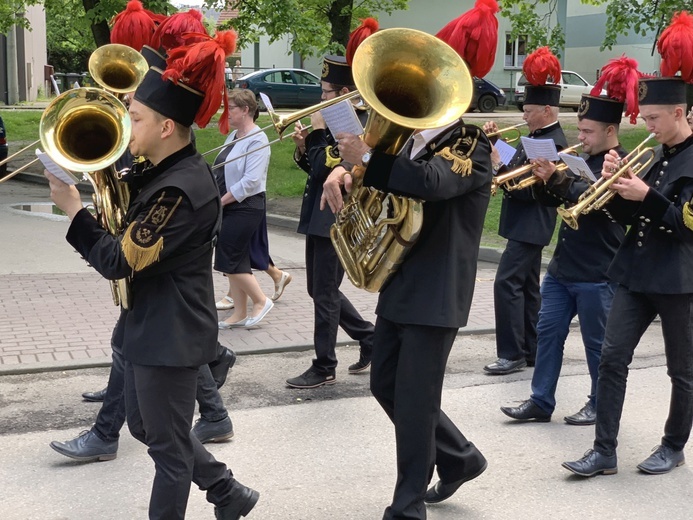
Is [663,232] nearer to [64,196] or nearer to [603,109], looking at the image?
[603,109]

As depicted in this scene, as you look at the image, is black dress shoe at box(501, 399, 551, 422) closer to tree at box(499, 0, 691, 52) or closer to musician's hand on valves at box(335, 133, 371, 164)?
musician's hand on valves at box(335, 133, 371, 164)

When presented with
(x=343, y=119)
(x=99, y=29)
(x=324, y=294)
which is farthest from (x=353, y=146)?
(x=99, y=29)

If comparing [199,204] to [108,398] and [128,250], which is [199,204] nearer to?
[128,250]

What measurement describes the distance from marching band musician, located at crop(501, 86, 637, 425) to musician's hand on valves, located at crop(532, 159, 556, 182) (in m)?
0.04

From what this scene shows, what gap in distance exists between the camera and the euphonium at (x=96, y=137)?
133 inches

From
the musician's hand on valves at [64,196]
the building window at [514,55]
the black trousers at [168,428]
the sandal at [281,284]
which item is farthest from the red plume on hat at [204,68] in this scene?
the building window at [514,55]

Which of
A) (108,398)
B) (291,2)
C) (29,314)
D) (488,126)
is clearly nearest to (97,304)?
(29,314)

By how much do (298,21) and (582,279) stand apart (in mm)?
12067

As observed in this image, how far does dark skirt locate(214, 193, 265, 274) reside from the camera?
721cm

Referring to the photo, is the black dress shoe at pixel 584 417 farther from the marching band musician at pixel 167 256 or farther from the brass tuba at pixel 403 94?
the marching band musician at pixel 167 256

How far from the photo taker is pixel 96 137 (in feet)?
11.4

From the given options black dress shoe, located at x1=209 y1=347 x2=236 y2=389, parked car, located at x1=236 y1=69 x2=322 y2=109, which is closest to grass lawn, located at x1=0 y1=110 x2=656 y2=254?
black dress shoe, located at x1=209 y1=347 x2=236 y2=389

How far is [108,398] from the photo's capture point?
4758 millimetres

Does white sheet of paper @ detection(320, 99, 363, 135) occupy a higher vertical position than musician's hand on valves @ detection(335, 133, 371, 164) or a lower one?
higher
